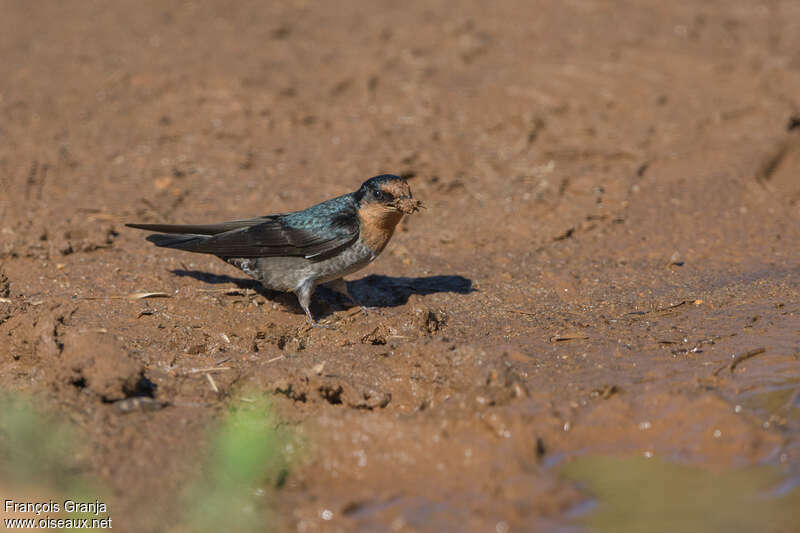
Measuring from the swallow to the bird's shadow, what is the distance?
0.35 metres

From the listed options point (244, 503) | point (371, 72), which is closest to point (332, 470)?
point (244, 503)

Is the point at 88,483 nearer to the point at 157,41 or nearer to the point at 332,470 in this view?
the point at 332,470

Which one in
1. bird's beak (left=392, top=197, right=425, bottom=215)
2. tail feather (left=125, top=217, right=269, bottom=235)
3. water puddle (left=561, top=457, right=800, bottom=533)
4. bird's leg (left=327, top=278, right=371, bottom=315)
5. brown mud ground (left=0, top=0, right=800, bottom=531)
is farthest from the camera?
bird's leg (left=327, top=278, right=371, bottom=315)

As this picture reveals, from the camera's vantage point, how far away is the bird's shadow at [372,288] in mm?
6555

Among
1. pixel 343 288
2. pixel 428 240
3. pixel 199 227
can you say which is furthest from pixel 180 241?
pixel 428 240

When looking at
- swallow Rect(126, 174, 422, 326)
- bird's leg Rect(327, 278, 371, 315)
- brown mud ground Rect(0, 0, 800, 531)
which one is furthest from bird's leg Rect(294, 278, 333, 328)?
bird's leg Rect(327, 278, 371, 315)

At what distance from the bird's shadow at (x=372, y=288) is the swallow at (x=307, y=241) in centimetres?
35

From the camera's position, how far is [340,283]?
654 centimetres

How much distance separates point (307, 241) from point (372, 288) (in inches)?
34.9

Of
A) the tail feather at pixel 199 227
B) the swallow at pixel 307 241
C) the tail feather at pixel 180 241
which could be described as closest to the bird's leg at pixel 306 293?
the swallow at pixel 307 241

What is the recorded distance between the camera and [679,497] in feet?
13.8

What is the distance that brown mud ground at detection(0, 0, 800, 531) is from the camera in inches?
175

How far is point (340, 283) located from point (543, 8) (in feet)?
22.6

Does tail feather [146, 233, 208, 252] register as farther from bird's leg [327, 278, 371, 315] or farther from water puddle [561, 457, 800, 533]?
water puddle [561, 457, 800, 533]
